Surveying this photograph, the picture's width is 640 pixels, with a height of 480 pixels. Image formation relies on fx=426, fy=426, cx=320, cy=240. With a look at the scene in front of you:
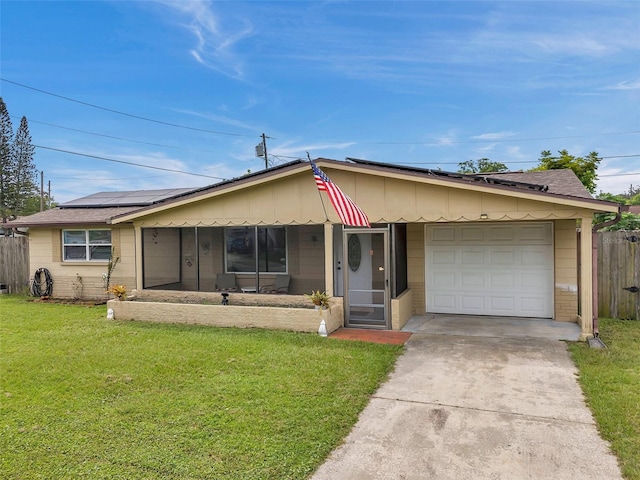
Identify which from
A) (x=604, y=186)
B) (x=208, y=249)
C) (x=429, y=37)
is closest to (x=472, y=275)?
(x=208, y=249)

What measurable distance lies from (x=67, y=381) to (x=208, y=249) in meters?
5.93

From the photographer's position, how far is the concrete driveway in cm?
340

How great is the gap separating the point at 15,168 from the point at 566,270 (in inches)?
1484

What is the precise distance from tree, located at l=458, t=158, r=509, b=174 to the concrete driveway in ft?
83.3

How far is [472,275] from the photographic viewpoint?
375 inches

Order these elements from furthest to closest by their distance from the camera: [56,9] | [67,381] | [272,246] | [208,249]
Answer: [56,9] → [208,249] → [272,246] → [67,381]

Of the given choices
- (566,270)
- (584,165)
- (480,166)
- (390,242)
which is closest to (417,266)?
(390,242)

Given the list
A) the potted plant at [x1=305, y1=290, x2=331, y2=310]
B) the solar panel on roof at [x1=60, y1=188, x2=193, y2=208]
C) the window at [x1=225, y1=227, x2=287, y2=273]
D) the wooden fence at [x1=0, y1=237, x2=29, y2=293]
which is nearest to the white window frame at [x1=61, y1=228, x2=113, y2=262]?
the solar panel on roof at [x1=60, y1=188, x2=193, y2=208]

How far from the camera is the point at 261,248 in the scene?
1041cm

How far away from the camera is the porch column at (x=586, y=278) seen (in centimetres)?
711

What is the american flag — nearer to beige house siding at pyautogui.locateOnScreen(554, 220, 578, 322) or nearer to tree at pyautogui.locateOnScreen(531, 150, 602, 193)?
beige house siding at pyautogui.locateOnScreen(554, 220, 578, 322)

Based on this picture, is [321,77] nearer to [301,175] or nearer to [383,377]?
[301,175]

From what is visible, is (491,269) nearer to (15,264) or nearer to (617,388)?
(617,388)

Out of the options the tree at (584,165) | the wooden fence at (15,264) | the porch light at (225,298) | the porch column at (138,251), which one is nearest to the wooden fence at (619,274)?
the porch light at (225,298)
